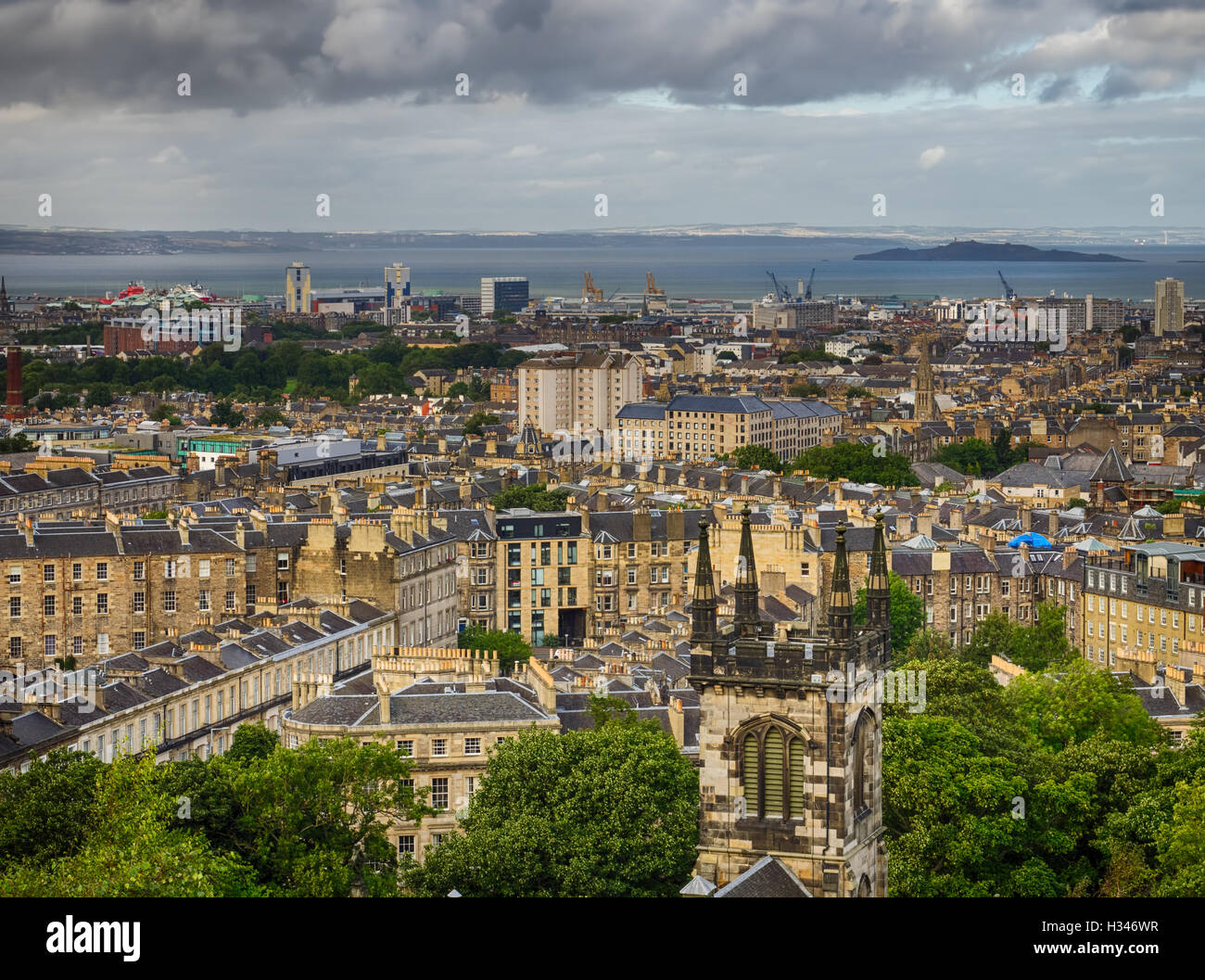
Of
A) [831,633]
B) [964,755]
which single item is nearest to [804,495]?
[964,755]

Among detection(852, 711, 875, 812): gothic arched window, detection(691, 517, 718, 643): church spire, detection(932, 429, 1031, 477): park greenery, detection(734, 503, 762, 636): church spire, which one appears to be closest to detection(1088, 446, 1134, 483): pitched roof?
detection(932, 429, 1031, 477): park greenery

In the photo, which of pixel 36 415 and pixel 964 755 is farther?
pixel 36 415

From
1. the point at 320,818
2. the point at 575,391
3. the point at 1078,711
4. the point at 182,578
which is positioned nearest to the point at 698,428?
the point at 575,391

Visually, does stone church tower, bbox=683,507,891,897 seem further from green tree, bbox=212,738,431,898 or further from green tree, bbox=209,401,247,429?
green tree, bbox=209,401,247,429
